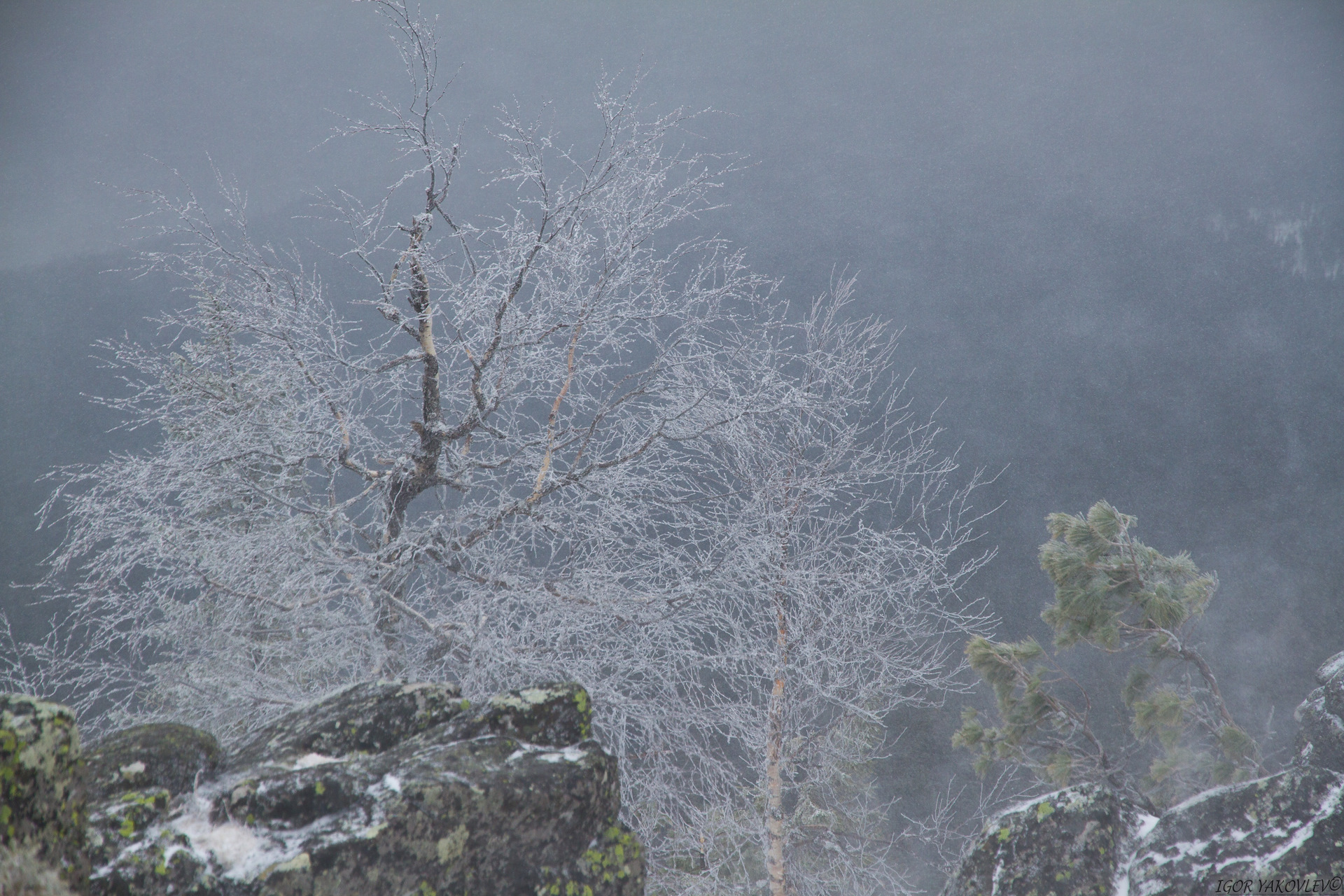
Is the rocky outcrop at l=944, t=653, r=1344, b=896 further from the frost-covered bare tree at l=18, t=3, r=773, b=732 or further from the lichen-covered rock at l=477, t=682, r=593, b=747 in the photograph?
the frost-covered bare tree at l=18, t=3, r=773, b=732

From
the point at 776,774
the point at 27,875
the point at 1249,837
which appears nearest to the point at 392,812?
the point at 27,875

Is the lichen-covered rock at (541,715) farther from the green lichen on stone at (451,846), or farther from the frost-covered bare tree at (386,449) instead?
the frost-covered bare tree at (386,449)

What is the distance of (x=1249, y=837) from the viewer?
92.7 inches

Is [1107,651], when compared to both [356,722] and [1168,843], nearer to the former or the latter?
[1168,843]

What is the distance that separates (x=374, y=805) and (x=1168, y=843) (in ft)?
7.51

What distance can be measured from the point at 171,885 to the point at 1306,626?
1042cm

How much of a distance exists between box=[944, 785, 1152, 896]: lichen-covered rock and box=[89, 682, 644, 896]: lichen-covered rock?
1.26 meters

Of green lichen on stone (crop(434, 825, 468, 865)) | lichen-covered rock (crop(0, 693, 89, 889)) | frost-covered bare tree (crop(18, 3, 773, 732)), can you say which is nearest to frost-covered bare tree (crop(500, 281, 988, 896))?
frost-covered bare tree (crop(18, 3, 773, 732))

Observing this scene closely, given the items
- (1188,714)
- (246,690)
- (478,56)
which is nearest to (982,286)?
(1188,714)

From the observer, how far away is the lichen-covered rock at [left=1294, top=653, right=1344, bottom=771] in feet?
9.03

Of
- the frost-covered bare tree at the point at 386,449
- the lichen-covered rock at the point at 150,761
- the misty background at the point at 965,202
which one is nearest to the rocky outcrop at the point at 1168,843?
the frost-covered bare tree at the point at 386,449

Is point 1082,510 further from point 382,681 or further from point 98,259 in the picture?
point 98,259

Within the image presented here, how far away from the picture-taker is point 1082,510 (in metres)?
9.26

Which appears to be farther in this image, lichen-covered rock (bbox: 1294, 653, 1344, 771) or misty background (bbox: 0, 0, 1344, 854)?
misty background (bbox: 0, 0, 1344, 854)
